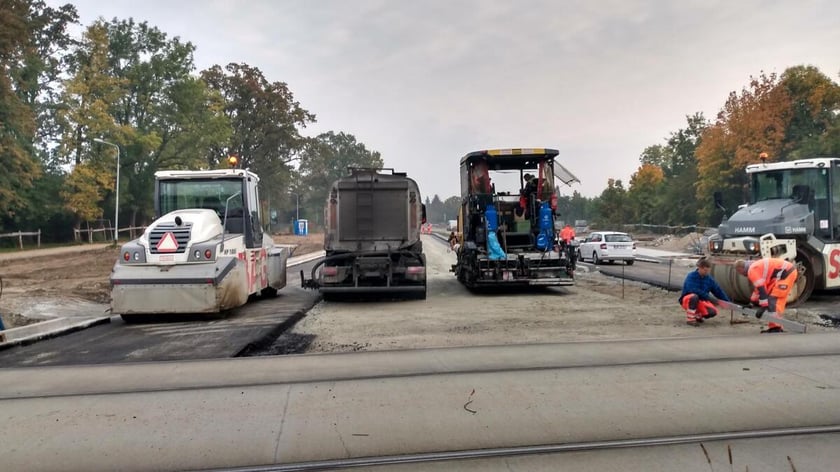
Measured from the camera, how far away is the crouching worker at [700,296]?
380 inches

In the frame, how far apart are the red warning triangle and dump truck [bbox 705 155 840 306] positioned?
10739mm

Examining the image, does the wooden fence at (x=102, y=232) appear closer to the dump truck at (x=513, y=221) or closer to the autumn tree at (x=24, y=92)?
the autumn tree at (x=24, y=92)

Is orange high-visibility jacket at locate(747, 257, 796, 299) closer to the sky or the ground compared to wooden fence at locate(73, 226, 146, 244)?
closer to the ground

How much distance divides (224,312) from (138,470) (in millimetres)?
7567

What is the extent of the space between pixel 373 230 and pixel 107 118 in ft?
120

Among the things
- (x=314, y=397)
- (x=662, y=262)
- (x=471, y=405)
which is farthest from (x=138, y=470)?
(x=662, y=262)

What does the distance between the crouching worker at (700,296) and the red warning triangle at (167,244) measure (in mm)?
8771

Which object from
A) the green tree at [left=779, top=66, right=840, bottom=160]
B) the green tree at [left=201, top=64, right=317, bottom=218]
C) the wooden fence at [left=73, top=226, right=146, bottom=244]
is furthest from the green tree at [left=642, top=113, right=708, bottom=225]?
the wooden fence at [left=73, top=226, right=146, bottom=244]

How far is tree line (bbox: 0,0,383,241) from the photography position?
37531mm

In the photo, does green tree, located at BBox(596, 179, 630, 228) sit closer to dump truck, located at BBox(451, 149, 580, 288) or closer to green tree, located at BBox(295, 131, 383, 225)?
green tree, located at BBox(295, 131, 383, 225)

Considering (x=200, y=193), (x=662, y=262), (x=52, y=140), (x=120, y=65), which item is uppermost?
(x=120, y=65)

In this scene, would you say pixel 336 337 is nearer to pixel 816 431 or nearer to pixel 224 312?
pixel 224 312

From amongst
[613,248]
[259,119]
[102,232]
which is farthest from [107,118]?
[613,248]

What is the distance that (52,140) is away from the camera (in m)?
48.6
